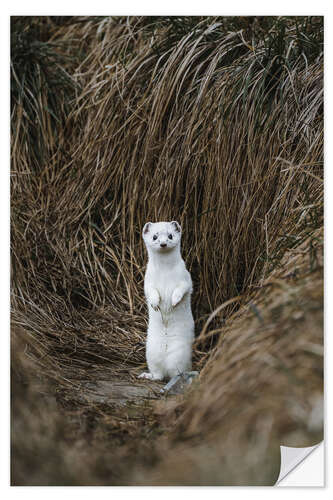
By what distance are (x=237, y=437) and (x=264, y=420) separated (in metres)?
0.13

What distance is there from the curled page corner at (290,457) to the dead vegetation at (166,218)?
42mm

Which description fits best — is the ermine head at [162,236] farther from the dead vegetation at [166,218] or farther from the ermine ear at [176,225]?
the dead vegetation at [166,218]

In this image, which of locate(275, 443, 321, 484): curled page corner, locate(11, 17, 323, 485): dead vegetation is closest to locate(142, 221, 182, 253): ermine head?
locate(11, 17, 323, 485): dead vegetation

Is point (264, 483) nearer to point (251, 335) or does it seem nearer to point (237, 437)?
point (237, 437)

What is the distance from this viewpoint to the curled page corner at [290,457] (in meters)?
2.24

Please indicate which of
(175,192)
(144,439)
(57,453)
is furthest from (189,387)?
(175,192)

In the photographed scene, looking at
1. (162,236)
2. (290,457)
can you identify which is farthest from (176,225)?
(290,457)

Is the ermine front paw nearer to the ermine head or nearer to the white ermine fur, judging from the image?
the white ermine fur

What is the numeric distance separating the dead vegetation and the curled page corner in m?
0.04

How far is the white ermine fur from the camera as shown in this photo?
9.83 feet

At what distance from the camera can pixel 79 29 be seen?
3.97 metres

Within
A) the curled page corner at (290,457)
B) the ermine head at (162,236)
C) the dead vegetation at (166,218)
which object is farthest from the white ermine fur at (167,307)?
the curled page corner at (290,457)

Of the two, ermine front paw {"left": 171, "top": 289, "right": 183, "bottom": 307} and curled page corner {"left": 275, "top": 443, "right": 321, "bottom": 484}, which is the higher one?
ermine front paw {"left": 171, "top": 289, "right": 183, "bottom": 307}

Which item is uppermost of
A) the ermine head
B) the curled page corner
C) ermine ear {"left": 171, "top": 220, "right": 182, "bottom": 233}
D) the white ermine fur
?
ermine ear {"left": 171, "top": 220, "right": 182, "bottom": 233}
